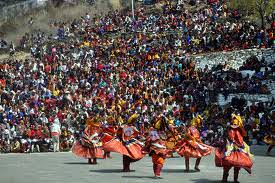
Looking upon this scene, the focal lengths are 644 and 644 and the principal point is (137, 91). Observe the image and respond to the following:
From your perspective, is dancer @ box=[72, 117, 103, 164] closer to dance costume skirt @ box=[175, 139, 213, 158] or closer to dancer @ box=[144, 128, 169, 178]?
dance costume skirt @ box=[175, 139, 213, 158]

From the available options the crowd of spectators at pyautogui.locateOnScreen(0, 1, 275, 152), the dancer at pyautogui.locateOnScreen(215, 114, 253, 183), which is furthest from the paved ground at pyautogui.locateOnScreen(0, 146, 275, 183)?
the crowd of spectators at pyautogui.locateOnScreen(0, 1, 275, 152)

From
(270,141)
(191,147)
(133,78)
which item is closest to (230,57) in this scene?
(133,78)

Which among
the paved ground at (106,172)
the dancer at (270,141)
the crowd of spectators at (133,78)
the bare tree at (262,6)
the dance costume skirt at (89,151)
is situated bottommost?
the paved ground at (106,172)

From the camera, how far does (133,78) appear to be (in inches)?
1503

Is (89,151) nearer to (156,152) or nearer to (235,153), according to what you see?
(156,152)

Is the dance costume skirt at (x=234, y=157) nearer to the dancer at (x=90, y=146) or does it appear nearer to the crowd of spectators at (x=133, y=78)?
the dancer at (x=90, y=146)

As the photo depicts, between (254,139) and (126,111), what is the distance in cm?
727

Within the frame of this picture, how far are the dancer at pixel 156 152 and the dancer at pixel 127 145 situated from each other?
0.80 metres

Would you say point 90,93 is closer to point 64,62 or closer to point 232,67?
point 64,62

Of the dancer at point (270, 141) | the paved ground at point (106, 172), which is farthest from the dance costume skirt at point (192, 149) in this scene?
the dancer at point (270, 141)

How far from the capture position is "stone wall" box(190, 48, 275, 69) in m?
38.1

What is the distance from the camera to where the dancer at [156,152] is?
56.3ft

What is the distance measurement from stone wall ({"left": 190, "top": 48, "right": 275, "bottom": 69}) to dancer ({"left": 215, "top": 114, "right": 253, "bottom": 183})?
22.2 metres

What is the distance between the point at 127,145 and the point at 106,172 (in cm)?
108
